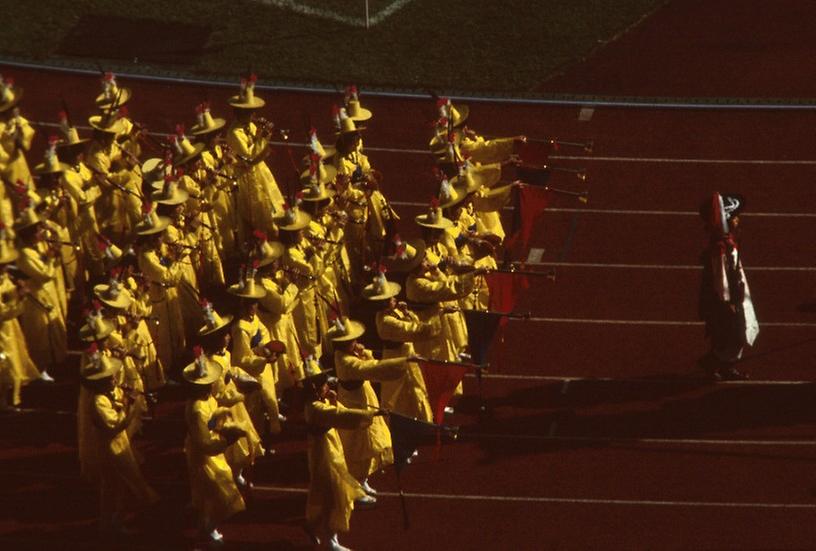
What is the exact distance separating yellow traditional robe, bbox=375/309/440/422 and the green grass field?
10.7 m

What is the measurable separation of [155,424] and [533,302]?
5423 millimetres

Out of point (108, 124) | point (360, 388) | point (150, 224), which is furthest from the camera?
point (108, 124)

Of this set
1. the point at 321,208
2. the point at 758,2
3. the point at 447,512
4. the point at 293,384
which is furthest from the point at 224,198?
the point at 758,2

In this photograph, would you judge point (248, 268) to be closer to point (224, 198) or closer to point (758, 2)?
point (224, 198)

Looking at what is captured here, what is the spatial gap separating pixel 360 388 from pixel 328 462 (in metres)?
1.07

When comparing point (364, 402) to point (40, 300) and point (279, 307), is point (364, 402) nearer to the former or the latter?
point (279, 307)

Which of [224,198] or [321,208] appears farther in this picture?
[224,198]

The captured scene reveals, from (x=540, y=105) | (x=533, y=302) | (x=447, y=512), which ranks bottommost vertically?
(x=447, y=512)

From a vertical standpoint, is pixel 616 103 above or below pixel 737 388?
above

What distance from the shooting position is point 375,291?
20.9m

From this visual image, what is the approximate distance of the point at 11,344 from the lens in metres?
22.2

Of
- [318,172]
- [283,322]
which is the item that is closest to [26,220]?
[283,322]

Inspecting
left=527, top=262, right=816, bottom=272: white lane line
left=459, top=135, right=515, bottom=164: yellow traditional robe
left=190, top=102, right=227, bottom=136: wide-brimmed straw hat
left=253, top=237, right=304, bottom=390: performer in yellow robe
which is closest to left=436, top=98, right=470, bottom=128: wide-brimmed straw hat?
left=459, top=135, right=515, bottom=164: yellow traditional robe

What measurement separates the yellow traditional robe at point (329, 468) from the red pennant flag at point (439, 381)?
1.48 m
